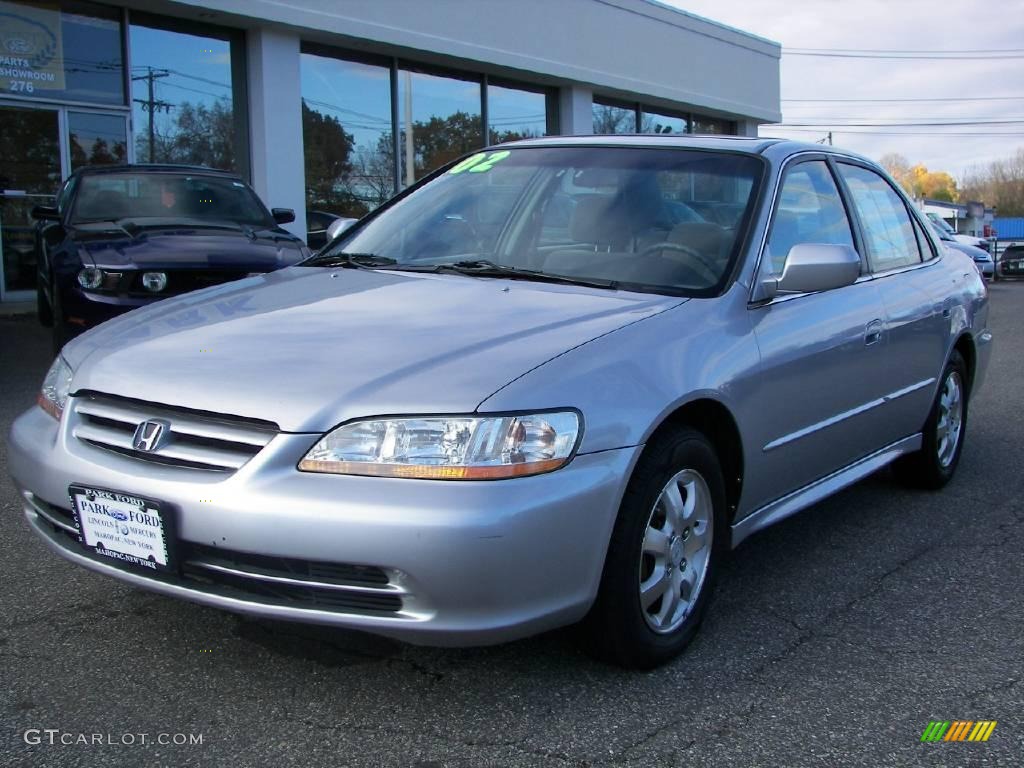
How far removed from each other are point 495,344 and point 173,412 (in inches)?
33.4

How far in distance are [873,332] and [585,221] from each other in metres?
1.26

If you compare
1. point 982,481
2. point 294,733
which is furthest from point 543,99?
point 294,733

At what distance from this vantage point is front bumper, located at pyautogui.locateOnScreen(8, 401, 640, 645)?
7.89ft

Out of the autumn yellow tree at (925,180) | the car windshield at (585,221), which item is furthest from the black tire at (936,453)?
the autumn yellow tree at (925,180)

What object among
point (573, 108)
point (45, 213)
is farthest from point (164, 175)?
point (573, 108)

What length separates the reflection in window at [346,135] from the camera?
1371 cm

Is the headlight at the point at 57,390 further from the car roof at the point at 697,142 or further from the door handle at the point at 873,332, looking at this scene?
the door handle at the point at 873,332

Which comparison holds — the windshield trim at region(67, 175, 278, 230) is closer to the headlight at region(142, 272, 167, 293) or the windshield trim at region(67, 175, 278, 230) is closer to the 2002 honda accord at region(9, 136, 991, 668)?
the headlight at region(142, 272, 167, 293)

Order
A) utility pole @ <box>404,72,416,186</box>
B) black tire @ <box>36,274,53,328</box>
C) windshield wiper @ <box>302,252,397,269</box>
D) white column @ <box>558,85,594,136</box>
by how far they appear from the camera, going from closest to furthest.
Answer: windshield wiper @ <box>302,252,397,269</box> → black tire @ <box>36,274,53,328</box> → utility pole @ <box>404,72,416,186</box> → white column @ <box>558,85,594,136</box>

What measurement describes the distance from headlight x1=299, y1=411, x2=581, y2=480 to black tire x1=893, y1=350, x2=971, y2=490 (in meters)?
3.02

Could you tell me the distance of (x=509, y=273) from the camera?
3.53 meters

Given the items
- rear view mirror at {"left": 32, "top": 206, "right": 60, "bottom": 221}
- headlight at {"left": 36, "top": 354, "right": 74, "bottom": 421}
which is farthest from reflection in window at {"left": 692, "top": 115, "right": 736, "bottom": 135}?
headlight at {"left": 36, "top": 354, "right": 74, "bottom": 421}

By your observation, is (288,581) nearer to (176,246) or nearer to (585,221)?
(585,221)

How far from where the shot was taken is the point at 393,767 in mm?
2436
